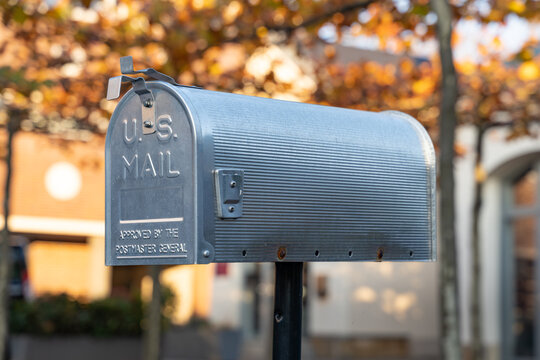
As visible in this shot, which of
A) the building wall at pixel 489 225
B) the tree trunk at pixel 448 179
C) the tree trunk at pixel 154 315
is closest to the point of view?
the tree trunk at pixel 448 179

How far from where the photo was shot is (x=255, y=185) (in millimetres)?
2635

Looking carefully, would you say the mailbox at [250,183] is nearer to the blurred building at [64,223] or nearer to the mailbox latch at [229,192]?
the mailbox latch at [229,192]

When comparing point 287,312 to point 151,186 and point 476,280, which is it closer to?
point 151,186

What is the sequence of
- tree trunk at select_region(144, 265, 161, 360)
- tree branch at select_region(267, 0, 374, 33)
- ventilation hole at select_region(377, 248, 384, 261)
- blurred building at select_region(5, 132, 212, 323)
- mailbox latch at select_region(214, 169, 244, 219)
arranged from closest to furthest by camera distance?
1. mailbox latch at select_region(214, 169, 244, 219)
2. ventilation hole at select_region(377, 248, 384, 261)
3. tree branch at select_region(267, 0, 374, 33)
4. tree trunk at select_region(144, 265, 161, 360)
5. blurred building at select_region(5, 132, 212, 323)

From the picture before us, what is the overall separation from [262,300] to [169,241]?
16630mm

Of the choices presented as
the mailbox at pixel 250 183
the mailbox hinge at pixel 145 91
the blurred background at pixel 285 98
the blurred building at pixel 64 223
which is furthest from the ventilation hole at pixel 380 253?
the blurred building at pixel 64 223

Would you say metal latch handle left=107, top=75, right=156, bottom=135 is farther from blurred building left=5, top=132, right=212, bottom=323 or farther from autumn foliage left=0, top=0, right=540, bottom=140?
blurred building left=5, top=132, right=212, bottom=323

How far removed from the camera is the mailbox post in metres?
2.57

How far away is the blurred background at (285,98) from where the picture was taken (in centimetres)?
814

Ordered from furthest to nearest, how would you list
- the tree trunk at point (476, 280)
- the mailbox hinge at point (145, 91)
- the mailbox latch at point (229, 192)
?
the tree trunk at point (476, 280) < the mailbox hinge at point (145, 91) < the mailbox latch at point (229, 192)

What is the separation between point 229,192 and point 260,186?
0.14 meters

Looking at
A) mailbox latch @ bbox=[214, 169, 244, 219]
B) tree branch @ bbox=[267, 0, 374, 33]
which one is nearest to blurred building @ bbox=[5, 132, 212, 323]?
tree branch @ bbox=[267, 0, 374, 33]

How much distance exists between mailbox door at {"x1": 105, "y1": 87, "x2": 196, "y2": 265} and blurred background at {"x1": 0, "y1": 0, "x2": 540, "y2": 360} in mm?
3093

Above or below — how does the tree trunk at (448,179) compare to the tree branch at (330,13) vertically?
below
